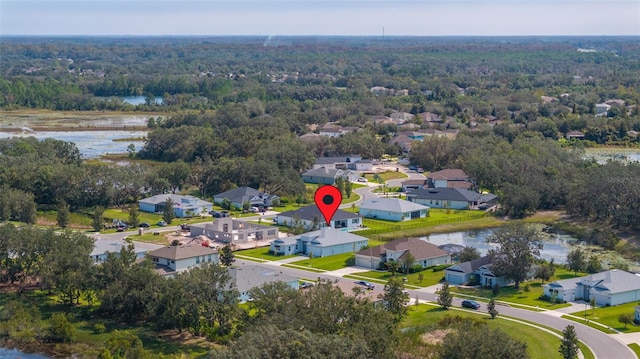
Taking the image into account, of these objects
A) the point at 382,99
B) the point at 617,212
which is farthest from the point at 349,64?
the point at 617,212

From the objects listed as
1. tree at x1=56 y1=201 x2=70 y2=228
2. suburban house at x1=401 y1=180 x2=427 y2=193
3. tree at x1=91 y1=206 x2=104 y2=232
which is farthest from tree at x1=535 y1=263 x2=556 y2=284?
tree at x1=56 y1=201 x2=70 y2=228

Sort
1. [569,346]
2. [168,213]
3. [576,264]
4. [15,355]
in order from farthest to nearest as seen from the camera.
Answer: [168,213]
[576,264]
[15,355]
[569,346]

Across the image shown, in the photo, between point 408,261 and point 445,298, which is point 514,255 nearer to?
point 408,261

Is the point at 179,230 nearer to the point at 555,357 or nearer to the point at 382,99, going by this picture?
the point at 555,357

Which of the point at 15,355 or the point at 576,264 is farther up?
the point at 15,355

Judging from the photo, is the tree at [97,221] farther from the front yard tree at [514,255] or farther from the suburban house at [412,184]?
the suburban house at [412,184]

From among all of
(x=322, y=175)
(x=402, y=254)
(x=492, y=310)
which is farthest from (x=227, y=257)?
(x=322, y=175)

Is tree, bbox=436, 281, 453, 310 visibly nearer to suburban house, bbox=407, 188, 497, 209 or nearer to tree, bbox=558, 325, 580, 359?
Answer: tree, bbox=558, 325, 580, 359
